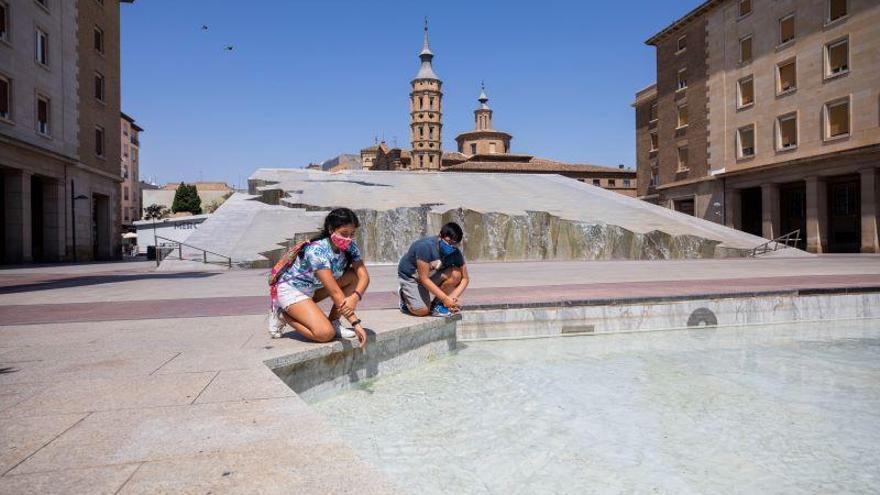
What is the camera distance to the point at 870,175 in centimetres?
2495

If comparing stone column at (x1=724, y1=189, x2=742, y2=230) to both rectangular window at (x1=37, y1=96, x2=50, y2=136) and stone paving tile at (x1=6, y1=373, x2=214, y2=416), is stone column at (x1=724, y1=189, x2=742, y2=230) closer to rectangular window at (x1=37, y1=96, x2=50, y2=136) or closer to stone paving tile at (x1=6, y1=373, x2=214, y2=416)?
stone paving tile at (x1=6, y1=373, x2=214, y2=416)

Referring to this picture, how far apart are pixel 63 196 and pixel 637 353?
26.1m

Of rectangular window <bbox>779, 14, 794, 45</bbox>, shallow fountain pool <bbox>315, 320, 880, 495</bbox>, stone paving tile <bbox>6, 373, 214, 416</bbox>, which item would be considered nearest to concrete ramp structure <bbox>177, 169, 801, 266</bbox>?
shallow fountain pool <bbox>315, 320, 880, 495</bbox>

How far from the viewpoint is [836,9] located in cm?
2688

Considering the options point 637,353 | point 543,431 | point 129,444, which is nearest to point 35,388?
point 129,444

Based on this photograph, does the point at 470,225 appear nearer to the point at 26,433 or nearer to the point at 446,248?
the point at 446,248

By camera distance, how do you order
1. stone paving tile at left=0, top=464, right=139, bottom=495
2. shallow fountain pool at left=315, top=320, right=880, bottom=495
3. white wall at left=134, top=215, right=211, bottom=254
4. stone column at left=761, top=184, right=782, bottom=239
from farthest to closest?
white wall at left=134, top=215, right=211, bottom=254
stone column at left=761, top=184, right=782, bottom=239
shallow fountain pool at left=315, top=320, right=880, bottom=495
stone paving tile at left=0, top=464, right=139, bottom=495

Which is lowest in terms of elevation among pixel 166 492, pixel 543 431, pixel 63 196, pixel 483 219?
pixel 543 431

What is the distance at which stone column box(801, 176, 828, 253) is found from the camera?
27.7 metres

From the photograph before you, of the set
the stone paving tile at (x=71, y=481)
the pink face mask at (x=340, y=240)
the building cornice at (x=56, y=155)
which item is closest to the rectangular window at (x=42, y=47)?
the building cornice at (x=56, y=155)

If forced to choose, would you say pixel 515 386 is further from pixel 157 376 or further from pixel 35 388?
pixel 35 388

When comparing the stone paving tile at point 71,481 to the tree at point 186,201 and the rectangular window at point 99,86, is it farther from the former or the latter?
the tree at point 186,201

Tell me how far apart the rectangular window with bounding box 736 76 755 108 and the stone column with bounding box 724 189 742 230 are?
17.1 ft

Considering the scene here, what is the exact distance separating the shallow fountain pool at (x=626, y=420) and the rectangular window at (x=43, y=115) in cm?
2444
